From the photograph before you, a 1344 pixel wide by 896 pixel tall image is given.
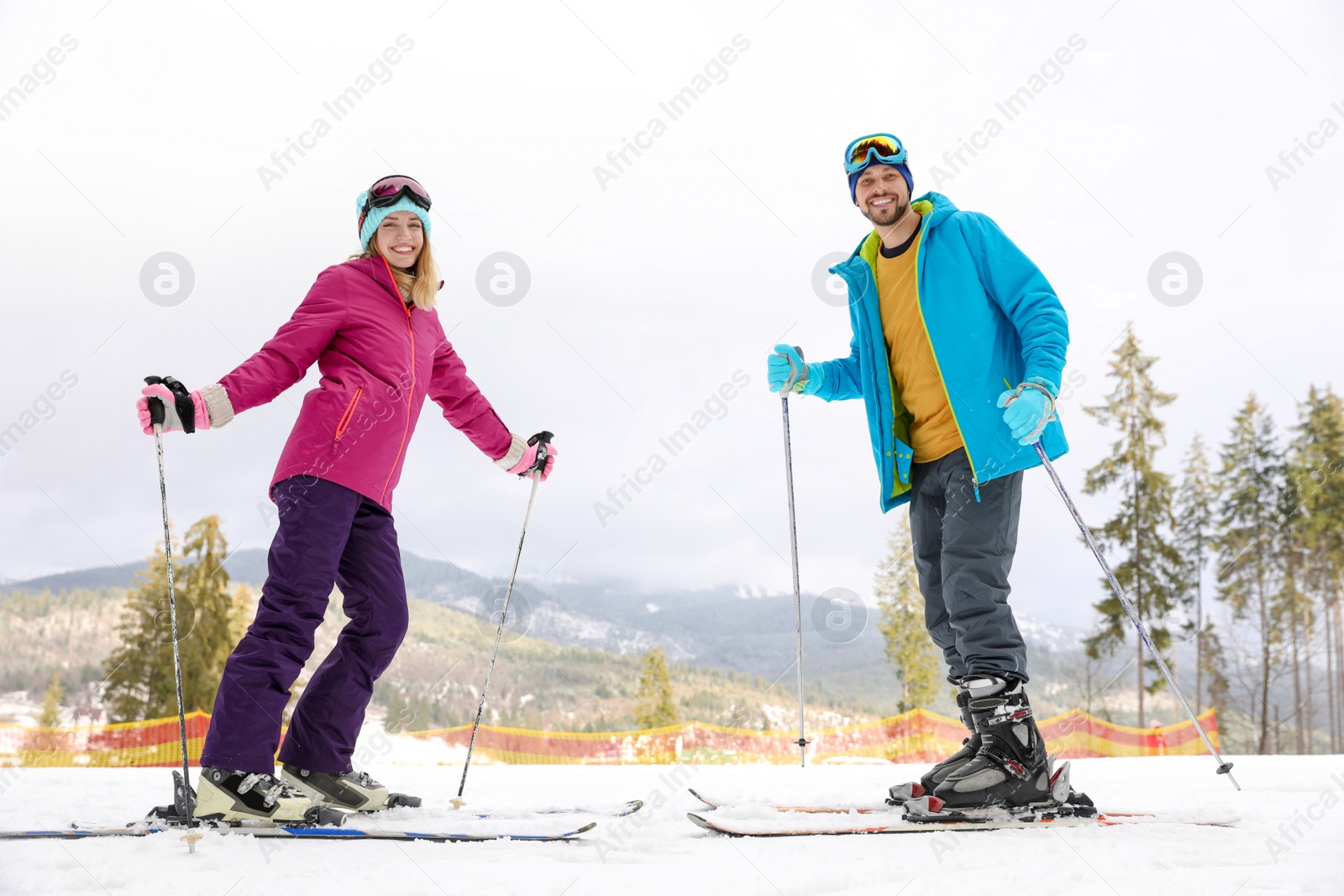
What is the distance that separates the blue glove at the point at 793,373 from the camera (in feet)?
10.7

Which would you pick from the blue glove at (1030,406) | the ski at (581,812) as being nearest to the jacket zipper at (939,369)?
the blue glove at (1030,406)

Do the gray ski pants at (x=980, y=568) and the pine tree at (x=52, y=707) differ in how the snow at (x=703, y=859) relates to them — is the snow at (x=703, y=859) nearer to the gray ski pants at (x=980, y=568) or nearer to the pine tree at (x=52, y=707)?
the gray ski pants at (x=980, y=568)

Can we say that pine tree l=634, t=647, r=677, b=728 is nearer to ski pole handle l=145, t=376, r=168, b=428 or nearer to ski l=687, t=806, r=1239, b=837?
ski l=687, t=806, r=1239, b=837

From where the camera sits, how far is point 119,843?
6.51 feet

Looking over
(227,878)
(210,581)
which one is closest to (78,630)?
(210,581)

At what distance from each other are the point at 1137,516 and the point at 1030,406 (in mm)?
20408

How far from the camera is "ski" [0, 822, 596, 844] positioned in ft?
6.82

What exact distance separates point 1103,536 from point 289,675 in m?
21.5

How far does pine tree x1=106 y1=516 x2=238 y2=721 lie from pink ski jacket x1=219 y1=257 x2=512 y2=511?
23628 mm

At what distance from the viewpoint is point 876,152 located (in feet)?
9.48

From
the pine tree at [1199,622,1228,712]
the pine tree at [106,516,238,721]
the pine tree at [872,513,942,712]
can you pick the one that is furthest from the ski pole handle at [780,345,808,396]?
the pine tree at [106,516,238,721]

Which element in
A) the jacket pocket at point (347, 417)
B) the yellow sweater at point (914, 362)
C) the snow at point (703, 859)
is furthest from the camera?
the yellow sweater at point (914, 362)

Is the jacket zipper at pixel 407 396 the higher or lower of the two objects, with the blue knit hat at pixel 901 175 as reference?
lower

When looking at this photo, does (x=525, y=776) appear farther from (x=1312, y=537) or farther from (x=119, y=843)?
(x=1312, y=537)
